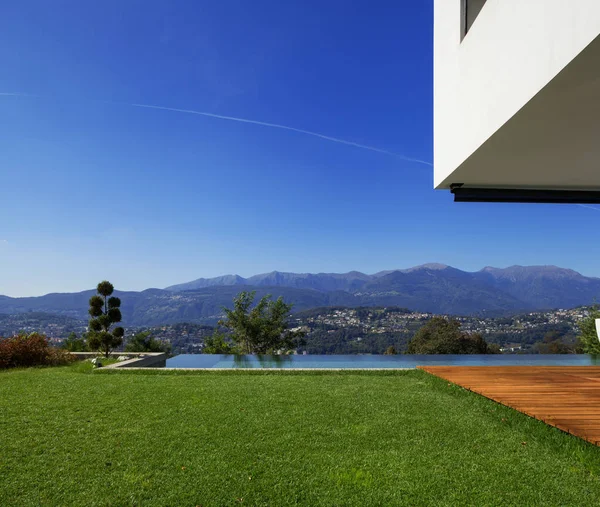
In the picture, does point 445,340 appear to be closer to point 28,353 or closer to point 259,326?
point 259,326

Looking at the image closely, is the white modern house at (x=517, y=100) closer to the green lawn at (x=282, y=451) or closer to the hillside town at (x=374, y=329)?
the green lawn at (x=282, y=451)

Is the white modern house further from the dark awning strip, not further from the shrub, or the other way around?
the shrub

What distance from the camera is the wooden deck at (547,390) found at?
3473 millimetres

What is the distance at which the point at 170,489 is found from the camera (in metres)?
2.41

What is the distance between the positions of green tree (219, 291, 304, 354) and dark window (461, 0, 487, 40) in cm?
1066

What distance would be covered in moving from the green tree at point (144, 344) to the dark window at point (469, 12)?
15.5 metres

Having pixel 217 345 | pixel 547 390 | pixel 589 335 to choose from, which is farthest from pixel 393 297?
pixel 547 390

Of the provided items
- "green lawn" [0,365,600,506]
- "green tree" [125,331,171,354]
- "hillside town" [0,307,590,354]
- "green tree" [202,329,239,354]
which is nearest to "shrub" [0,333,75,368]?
"hillside town" [0,307,590,354]

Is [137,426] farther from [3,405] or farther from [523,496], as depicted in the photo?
[523,496]

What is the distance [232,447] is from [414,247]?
1254 inches

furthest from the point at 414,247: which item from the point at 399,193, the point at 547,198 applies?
the point at 547,198

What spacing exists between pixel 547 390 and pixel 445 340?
22.1 feet

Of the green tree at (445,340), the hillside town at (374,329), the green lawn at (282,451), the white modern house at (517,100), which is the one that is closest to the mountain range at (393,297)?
the hillside town at (374,329)

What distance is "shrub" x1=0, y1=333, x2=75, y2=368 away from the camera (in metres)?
7.29
